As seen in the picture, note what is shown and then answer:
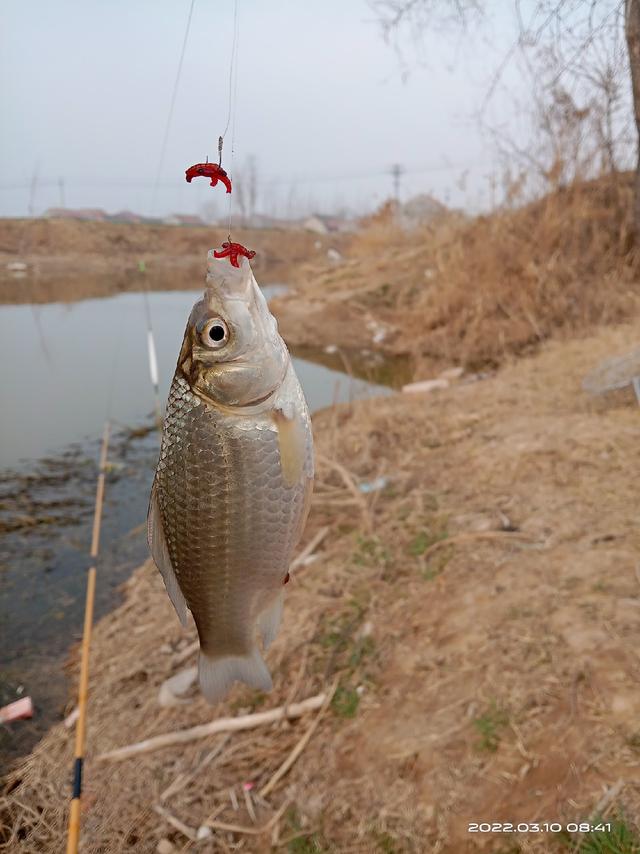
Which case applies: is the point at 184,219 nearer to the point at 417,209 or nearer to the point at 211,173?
the point at 417,209

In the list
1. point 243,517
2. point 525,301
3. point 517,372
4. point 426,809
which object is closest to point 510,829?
point 426,809

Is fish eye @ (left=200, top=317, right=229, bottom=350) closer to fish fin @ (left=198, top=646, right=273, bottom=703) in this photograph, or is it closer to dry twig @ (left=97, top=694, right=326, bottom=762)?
fish fin @ (left=198, top=646, right=273, bottom=703)

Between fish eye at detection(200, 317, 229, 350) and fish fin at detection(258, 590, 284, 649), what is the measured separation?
0.73 m

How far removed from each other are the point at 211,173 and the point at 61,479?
7.86 m

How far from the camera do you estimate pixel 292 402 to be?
1.54 m

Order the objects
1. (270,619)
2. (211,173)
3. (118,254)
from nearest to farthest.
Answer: (211,173) < (270,619) < (118,254)

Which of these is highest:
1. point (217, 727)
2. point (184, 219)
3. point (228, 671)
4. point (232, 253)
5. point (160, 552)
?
point (184, 219)

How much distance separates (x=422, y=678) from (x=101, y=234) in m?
49.6

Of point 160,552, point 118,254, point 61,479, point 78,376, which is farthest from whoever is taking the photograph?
point 118,254

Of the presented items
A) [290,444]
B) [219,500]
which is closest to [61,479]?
[219,500]

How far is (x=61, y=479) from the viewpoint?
8469mm

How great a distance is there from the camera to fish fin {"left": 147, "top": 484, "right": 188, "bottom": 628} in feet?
5.32

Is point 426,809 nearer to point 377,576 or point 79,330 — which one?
point 377,576
